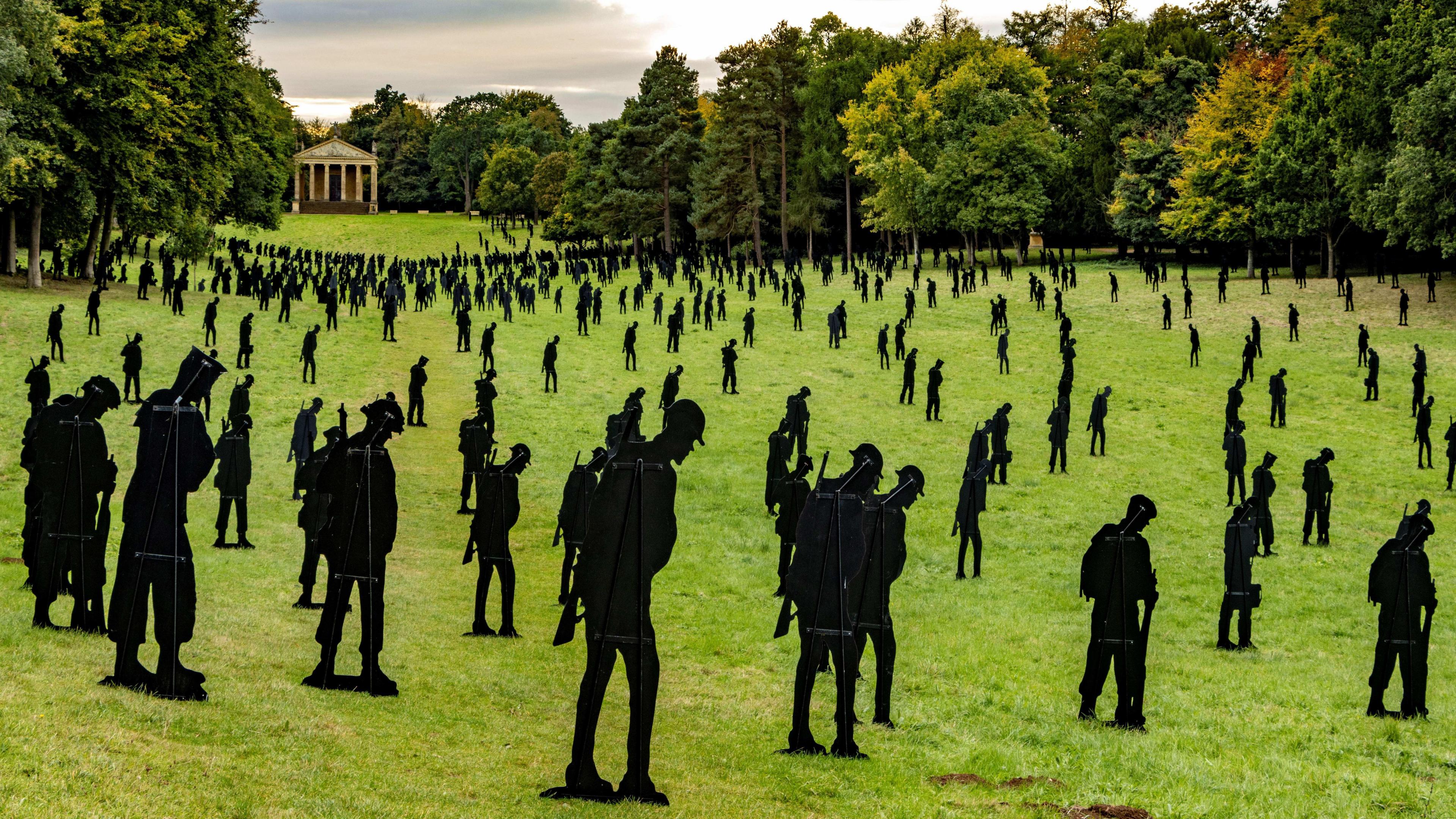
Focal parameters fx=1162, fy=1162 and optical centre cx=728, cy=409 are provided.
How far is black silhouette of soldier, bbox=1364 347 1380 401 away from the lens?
3300cm

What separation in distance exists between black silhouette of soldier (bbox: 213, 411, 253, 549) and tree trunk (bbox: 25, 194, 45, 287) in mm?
28305

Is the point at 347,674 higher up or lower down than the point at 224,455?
lower down

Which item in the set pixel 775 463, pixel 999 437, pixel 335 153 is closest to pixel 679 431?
pixel 775 463

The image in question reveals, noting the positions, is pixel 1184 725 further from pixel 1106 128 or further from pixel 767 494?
pixel 1106 128

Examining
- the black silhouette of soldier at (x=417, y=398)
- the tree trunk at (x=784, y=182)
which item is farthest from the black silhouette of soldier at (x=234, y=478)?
the tree trunk at (x=784, y=182)

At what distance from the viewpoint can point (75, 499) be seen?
34.4ft

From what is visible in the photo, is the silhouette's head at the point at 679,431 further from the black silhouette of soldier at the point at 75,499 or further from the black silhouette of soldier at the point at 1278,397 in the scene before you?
the black silhouette of soldier at the point at 1278,397

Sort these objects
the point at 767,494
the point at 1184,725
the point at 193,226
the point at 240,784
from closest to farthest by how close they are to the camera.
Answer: the point at 240,784 → the point at 1184,725 → the point at 767,494 → the point at 193,226

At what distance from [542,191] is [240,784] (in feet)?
322

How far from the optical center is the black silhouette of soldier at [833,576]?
928 centimetres

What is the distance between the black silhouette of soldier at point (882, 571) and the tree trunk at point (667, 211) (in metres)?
A: 66.2

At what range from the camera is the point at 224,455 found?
51.0ft

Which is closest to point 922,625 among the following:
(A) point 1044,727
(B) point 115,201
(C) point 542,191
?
(A) point 1044,727

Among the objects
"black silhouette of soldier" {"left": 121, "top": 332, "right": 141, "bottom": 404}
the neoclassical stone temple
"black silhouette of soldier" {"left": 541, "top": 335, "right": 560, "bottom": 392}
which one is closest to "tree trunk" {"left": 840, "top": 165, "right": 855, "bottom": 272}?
"black silhouette of soldier" {"left": 541, "top": 335, "right": 560, "bottom": 392}
